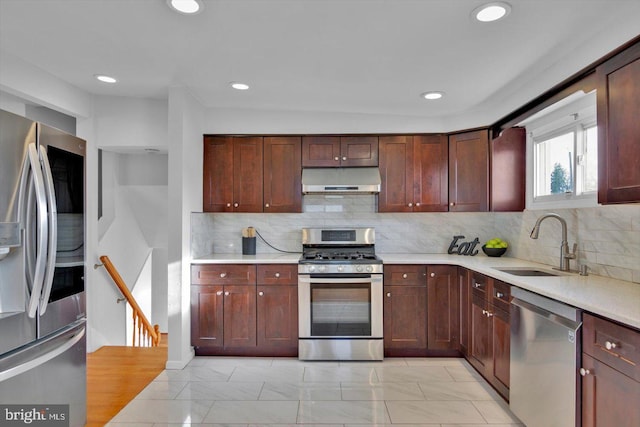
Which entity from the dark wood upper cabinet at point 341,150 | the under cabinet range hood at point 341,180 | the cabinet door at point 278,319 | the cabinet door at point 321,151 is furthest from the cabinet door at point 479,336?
the cabinet door at point 321,151

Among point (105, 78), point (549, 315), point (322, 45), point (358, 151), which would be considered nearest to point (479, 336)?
point (549, 315)

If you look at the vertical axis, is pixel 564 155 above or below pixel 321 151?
below

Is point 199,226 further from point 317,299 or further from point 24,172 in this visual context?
point 24,172

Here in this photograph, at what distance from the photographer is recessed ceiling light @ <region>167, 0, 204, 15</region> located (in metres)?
1.88

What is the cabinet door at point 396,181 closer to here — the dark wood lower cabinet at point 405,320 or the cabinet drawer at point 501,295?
the dark wood lower cabinet at point 405,320

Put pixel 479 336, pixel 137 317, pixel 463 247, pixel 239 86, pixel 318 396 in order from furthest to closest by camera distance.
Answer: pixel 137 317, pixel 463 247, pixel 239 86, pixel 479 336, pixel 318 396

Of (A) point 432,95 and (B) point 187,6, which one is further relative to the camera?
(A) point 432,95

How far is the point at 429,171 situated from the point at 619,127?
2.02 meters

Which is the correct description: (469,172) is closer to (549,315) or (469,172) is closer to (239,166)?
(549,315)

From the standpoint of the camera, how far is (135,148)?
3.72m

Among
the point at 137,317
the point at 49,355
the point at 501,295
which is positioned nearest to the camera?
the point at 49,355

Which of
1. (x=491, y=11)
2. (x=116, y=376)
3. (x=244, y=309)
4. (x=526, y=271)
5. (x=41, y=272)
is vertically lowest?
(x=116, y=376)

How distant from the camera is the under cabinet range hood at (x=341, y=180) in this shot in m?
3.71

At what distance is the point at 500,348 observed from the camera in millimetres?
2600
